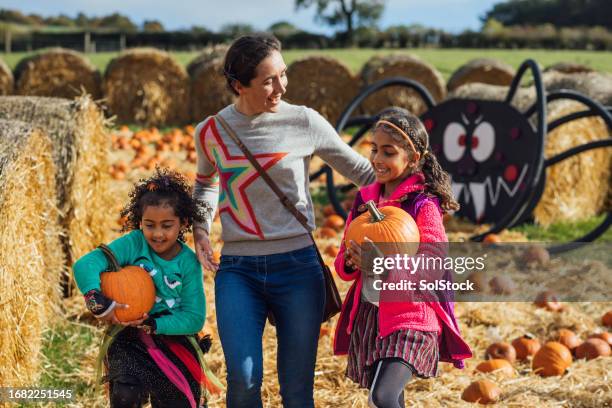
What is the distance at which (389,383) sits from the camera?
277cm

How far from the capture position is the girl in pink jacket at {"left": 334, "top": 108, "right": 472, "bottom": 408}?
2.82m

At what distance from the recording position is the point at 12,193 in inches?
163

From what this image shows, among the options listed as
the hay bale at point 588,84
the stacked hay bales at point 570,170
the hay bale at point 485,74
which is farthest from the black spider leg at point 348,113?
the hay bale at point 485,74

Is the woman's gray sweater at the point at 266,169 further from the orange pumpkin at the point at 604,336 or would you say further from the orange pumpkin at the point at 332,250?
the orange pumpkin at the point at 332,250

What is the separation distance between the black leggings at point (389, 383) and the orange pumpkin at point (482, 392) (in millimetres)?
1273

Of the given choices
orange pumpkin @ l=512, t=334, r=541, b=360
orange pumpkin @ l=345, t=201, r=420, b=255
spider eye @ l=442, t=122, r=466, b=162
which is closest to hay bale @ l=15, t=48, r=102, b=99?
spider eye @ l=442, t=122, r=466, b=162

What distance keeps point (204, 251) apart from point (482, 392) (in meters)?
1.72

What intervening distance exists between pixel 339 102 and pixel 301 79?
883 mm

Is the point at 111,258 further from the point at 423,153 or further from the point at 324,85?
the point at 324,85

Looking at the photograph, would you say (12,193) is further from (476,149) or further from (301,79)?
(301,79)

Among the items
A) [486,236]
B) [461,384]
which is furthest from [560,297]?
[461,384]

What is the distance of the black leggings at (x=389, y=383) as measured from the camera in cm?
274

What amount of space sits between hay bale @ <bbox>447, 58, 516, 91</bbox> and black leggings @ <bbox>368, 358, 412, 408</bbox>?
14.0 metres

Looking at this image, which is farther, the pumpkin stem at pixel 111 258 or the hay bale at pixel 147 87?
the hay bale at pixel 147 87
